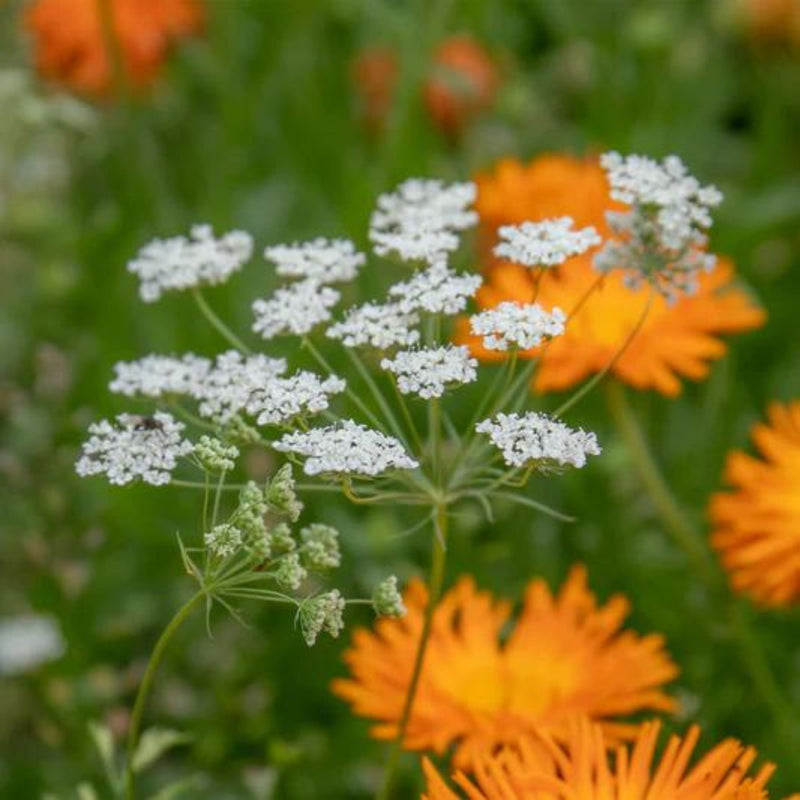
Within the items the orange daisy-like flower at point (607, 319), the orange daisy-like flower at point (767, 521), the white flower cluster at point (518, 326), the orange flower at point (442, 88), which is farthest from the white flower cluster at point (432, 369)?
the orange flower at point (442, 88)

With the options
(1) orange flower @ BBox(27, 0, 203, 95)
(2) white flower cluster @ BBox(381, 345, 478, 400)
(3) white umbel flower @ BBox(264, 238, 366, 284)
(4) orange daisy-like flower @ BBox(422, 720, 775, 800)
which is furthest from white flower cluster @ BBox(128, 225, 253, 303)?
(1) orange flower @ BBox(27, 0, 203, 95)

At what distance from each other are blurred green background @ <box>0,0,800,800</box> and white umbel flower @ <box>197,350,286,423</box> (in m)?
0.13

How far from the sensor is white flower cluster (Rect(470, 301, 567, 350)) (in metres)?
0.69

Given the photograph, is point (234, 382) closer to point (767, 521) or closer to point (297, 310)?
point (297, 310)

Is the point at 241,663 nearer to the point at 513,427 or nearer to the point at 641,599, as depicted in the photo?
the point at 641,599

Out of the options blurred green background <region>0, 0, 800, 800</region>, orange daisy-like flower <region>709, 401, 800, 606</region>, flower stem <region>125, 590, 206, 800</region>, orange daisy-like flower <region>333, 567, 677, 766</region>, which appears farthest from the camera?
blurred green background <region>0, 0, 800, 800</region>

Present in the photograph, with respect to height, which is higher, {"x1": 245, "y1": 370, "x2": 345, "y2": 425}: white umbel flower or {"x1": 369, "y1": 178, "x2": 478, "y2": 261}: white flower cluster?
{"x1": 369, "y1": 178, "x2": 478, "y2": 261}: white flower cluster

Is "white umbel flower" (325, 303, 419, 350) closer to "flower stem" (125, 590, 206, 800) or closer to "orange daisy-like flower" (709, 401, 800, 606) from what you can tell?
"flower stem" (125, 590, 206, 800)

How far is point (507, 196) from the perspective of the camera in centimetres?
124

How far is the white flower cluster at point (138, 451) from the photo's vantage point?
66 centimetres

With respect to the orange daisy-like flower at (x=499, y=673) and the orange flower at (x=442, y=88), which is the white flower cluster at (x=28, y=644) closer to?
the orange daisy-like flower at (x=499, y=673)

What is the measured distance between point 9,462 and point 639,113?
2.44ft

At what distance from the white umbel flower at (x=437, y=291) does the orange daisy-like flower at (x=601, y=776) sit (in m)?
0.17

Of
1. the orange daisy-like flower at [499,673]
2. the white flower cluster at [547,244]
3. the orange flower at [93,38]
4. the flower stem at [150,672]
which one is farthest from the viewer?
the orange flower at [93,38]
